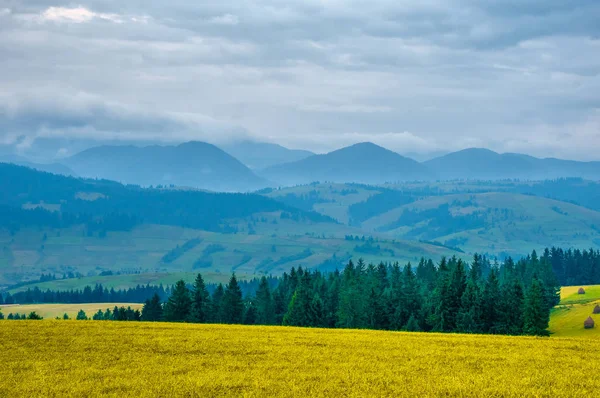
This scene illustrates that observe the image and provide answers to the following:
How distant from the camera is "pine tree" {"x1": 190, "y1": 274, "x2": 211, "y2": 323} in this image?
438ft

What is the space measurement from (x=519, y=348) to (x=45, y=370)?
138 feet

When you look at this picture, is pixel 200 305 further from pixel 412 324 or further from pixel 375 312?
pixel 412 324

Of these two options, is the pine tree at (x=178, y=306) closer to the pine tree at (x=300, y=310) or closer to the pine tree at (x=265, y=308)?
the pine tree at (x=300, y=310)

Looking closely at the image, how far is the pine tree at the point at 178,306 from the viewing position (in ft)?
438

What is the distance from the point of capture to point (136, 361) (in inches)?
2064

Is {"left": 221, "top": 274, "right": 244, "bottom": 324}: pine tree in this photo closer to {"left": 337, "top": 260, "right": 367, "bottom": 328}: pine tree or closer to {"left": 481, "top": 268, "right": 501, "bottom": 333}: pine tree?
{"left": 337, "top": 260, "right": 367, "bottom": 328}: pine tree

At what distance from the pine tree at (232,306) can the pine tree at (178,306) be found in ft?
29.8

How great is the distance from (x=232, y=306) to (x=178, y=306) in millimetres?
12653

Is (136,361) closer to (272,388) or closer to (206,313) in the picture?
(272,388)


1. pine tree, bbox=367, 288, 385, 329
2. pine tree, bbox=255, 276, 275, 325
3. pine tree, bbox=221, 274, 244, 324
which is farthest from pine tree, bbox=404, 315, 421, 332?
pine tree, bbox=255, 276, 275, 325

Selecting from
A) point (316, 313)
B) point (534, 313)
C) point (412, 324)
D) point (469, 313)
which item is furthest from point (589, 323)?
point (316, 313)

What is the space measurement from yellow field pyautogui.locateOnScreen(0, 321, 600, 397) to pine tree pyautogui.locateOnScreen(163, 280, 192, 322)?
199 ft

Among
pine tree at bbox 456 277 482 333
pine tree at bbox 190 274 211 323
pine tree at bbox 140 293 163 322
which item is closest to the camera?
pine tree at bbox 456 277 482 333

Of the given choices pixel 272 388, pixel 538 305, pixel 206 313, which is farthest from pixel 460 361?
pixel 206 313
